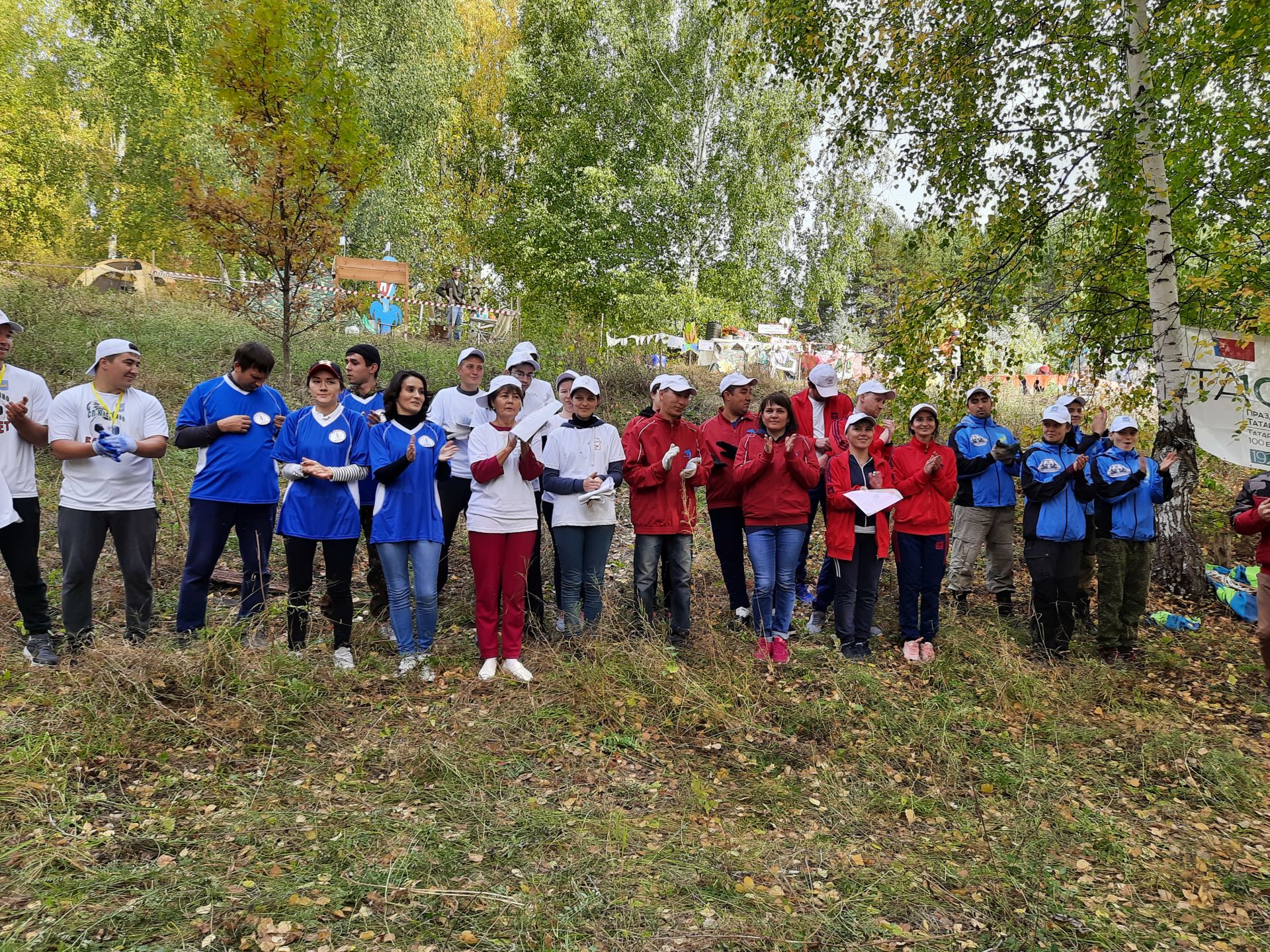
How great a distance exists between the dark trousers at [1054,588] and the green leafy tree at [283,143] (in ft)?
25.5

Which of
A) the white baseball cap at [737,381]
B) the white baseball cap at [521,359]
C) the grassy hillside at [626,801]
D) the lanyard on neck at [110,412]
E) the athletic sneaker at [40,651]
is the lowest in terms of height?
the grassy hillside at [626,801]

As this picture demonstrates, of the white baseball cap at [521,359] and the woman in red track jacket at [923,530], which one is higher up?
the white baseball cap at [521,359]

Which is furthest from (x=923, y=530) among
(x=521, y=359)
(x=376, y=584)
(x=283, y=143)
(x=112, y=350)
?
(x=283, y=143)

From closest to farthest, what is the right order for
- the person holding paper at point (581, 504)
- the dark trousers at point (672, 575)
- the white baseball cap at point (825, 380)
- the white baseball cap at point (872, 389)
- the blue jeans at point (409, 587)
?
the blue jeans at point (409, 587)
the person holding paper at point (581, 504)
the dark trousers at point (672, 575)
the white baseball cap at point (872, 389)
the white baseball cap at point (825, 380)

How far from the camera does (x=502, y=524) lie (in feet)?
17.2

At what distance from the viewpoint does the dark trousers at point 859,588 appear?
5910mm

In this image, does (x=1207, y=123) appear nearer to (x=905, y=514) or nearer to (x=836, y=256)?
(x=905, y=514)

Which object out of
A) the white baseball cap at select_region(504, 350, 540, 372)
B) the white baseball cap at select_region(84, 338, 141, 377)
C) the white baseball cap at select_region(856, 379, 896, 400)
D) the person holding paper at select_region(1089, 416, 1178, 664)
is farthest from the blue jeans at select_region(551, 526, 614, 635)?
the person holding paper at select_region(1089, 416, 1178, 664)

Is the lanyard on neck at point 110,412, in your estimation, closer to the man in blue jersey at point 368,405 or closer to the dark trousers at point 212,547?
the dark trousers at point 212,547

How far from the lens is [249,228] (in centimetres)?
841

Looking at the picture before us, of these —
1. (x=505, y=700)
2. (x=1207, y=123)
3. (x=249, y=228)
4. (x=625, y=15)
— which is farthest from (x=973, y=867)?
(x=625, y=15)

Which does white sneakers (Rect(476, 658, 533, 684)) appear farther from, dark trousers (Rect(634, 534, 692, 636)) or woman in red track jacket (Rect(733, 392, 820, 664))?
woman in red track jacket (Rect(733, 392, 820, 664))

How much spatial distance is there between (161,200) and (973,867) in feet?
65.8

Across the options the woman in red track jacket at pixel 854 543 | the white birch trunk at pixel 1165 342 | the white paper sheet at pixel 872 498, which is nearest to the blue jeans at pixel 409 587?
the woman in red track jacket at pixel 854 543
